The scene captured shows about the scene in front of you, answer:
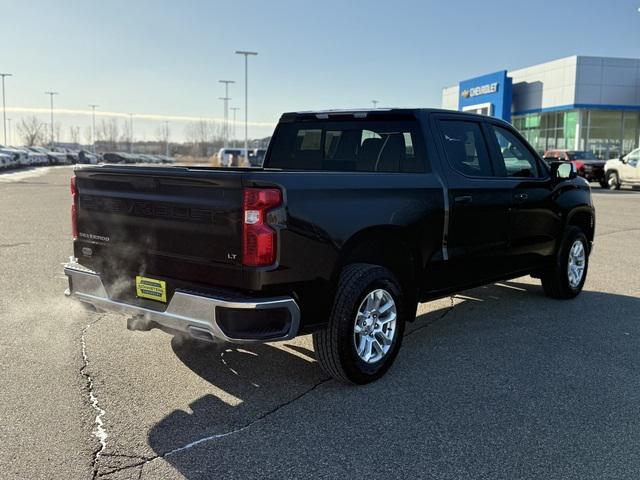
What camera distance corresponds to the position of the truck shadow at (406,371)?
3.52 metres

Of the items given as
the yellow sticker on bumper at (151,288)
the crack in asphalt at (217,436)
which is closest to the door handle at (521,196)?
the crack in asphalt at (217,436)

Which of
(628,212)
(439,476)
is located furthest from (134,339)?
(628,212)

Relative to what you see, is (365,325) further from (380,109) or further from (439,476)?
(380,109)

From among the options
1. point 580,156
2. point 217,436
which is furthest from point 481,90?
point 217,436

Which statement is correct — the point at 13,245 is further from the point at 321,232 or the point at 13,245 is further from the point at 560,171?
the point at 560,171

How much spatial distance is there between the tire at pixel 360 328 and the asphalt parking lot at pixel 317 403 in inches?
5.9

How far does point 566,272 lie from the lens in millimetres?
6656

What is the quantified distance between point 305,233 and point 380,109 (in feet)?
6.46

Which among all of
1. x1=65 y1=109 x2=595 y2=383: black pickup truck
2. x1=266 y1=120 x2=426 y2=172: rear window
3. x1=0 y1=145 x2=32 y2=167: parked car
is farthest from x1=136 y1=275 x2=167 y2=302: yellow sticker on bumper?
x1=0 y1=145 x2=32 y2=167: parked car

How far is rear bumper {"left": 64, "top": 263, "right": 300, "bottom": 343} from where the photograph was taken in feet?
11.5

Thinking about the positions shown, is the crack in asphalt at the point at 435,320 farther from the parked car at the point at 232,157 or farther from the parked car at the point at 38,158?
the parked car at the point at 38,158

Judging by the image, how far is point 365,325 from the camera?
4277mm

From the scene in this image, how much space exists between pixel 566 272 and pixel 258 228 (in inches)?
174

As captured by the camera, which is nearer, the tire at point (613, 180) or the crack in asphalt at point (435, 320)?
the crack in asphalt at point (435, 320)
